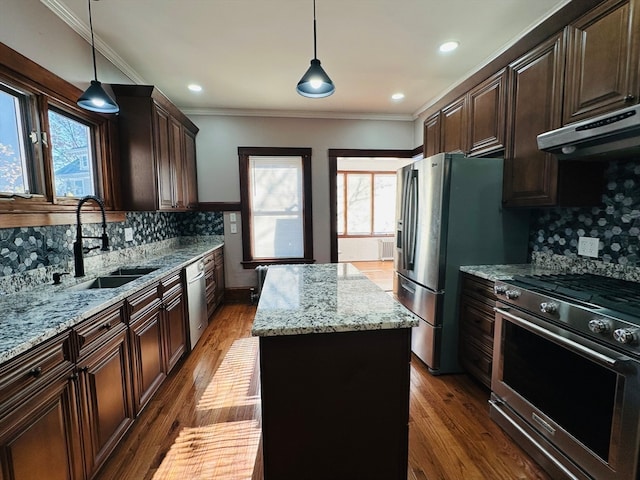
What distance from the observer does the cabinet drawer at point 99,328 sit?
1354 mm

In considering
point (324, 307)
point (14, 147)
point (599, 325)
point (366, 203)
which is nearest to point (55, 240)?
point (14, 147)

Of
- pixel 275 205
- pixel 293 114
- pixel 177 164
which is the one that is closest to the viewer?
pixel 177 164

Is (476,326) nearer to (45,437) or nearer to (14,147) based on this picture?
(45,437)

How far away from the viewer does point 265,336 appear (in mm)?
1183

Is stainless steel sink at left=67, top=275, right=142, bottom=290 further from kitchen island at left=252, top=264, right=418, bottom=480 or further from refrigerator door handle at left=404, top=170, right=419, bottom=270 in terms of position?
refrigerator door handle at left=404, top=170, right=419, bottom=270

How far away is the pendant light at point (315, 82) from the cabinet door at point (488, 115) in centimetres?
136

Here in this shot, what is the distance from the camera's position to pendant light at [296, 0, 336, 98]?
5.82 feet

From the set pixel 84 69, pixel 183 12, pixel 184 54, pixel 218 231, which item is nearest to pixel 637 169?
pixel 183 12

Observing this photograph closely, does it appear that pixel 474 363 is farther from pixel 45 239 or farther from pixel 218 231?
pixel 218 231

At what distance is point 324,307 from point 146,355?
4.70ft

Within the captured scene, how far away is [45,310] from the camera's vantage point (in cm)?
138

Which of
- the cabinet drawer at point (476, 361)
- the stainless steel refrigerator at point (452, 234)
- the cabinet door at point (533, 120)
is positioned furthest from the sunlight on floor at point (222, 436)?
the cabinet door at point (533, 120)

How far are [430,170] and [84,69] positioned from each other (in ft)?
9.45

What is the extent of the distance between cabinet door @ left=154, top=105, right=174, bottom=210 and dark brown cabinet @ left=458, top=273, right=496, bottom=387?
286cm
